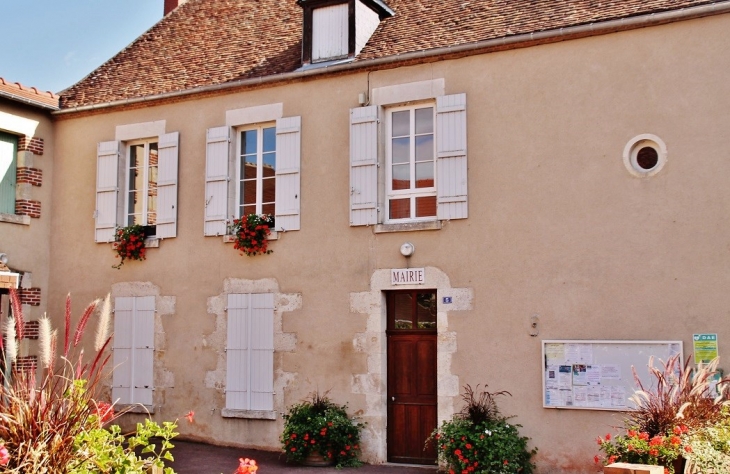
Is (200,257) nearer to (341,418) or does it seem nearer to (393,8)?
(341,418)

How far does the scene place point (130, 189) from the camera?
37.1 ft

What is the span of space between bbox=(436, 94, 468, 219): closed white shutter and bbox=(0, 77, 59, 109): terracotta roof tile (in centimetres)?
556

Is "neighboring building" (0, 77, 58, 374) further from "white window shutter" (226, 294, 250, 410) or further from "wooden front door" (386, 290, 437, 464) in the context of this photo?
"wooden front door" (386, 290, 437, 464)

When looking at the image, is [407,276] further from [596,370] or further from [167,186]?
[167,186]

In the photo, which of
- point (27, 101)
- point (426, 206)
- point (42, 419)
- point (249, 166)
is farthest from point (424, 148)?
point (42, 419)

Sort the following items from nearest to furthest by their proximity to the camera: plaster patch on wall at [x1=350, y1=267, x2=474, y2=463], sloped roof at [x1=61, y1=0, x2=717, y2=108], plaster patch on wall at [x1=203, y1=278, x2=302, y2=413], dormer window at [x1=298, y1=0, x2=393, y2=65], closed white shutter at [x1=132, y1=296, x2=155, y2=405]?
plaster patch on wall at [x1=350, y1=267, x2=474, y2=463] → sloped roof at [x1=61, y1=0, x2=717, y2=108] → plaster patch on wall at [x1=203, y1=278, x2=302, y2=413] → dormer window at [x1=298, y1=0, x2=393, y2=65] → closed white shutter at [x1=132, y1=296, x2=155, y2=405]

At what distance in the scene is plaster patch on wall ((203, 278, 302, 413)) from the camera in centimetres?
982

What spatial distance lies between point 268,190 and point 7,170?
11.8 ft

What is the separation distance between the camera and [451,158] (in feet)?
29.8

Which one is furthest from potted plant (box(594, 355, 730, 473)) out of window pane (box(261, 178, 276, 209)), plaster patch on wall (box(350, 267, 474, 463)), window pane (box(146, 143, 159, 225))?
window pane (box(146, 143, 159, 225))

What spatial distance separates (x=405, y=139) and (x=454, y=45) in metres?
1.20

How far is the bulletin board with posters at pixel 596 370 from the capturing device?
26.2 ft

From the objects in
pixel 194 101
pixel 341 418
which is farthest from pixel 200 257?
pixel 341 418

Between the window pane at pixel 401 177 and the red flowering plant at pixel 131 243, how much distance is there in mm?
3499
